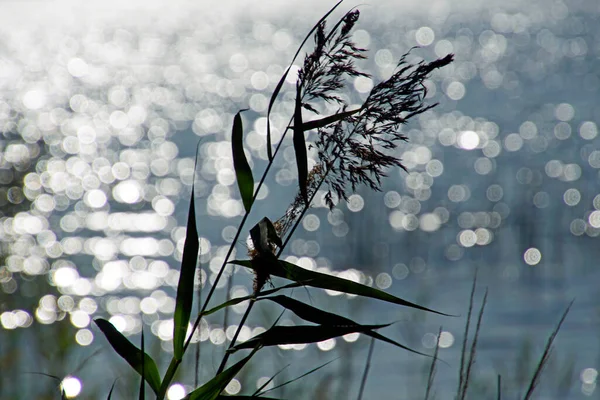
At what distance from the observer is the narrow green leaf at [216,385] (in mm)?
1561

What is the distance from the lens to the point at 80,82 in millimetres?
28016

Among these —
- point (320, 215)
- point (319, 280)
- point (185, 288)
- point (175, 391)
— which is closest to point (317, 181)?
point (319, 280)

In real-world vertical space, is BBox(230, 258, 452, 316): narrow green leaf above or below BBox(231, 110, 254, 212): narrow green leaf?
below

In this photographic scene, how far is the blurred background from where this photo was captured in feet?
21.9

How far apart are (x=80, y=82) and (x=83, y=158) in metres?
Answer: 9.92

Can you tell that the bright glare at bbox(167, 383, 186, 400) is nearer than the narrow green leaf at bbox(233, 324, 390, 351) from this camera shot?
No

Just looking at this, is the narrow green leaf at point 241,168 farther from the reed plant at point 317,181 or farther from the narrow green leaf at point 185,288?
the narrow green leaf at point 185,288

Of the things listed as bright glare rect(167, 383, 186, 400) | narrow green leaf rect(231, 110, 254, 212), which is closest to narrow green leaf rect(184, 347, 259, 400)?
narrow green leaf rect(231, 110, 254, 212)

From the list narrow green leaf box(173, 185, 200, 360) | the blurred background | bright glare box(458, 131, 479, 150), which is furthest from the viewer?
bright glare box(458, 131, 479, 150)

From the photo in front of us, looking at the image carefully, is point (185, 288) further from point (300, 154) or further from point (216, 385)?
point (300, 154)

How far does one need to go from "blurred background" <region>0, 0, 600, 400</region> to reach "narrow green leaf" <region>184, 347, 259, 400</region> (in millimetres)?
347

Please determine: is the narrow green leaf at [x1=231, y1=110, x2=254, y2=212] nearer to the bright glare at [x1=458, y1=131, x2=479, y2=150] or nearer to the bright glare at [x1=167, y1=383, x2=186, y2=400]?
the bright glare at [x1=167, y1=383, x2=186, y2=400]

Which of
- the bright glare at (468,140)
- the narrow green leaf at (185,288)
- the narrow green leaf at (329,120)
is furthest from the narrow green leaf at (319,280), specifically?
the bright glare at (468,140)

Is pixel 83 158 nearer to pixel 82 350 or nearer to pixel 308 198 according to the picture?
pixel 82 350
